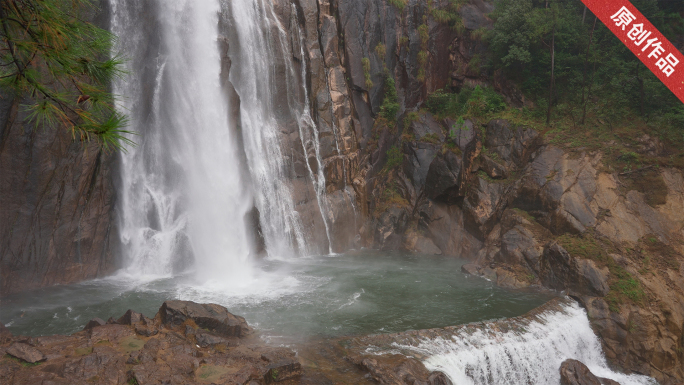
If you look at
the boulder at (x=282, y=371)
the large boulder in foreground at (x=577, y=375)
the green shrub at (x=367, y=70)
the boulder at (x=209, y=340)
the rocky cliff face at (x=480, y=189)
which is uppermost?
the green shrub at (x=367, y=70)

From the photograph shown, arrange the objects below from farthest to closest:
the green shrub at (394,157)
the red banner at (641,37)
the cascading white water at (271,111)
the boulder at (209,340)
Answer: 1. the green shrub at (394,157)
2. the cascading white water at (271,111)
3. the red banner at (641,37)
4. the boulder at (209,340)

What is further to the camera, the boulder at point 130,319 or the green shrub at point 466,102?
the green shrub at point 466,102

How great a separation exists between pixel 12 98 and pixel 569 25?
954 inches

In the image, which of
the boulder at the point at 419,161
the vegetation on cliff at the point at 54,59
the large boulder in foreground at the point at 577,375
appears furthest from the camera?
the boulder at the point at 419,161

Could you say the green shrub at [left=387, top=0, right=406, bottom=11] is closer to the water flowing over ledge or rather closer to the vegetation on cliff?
the water flowing over ledge

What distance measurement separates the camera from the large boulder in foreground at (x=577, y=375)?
405 inches

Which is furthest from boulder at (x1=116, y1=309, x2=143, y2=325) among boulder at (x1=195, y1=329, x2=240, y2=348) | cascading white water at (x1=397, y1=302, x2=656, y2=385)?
cascading white water at (x1=397, y1=302, x2=656, y2=385)

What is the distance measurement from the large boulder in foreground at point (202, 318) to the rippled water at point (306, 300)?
866 millimetres

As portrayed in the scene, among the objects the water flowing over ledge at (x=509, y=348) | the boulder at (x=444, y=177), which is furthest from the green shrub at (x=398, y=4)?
the water flowing over ledge at (x=509, y=348)

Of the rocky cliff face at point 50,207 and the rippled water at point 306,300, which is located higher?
the rocky cliff face at point 50,207

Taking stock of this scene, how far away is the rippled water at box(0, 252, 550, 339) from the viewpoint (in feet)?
36.3

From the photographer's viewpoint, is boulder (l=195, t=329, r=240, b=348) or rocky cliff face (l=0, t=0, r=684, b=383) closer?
Answer: boulder (l=195, t=329, r=240, b=348)

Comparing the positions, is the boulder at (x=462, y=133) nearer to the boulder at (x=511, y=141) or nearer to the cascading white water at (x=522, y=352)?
the boulder at (x=511, y=141)

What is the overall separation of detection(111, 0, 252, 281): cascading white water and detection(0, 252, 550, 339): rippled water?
134 cm
